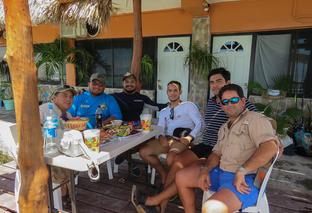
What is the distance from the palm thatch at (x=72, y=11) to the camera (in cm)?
321

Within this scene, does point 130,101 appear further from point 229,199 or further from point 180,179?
point 229,199

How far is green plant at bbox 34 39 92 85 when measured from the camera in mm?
5855

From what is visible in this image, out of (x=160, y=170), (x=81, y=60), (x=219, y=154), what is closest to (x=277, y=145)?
(x=219, y=154)

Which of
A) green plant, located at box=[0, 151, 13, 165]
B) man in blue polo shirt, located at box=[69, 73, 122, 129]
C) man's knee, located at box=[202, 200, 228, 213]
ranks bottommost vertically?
green plant, located at box=[0, 151, 13, 165]

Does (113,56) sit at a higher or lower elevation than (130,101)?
higher

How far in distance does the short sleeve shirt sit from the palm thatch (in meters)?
2.43

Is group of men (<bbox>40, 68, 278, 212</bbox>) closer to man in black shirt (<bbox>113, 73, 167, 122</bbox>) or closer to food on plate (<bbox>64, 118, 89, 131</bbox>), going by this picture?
man in black shirt (<bbox>113, 73, 167, 122</bbox>)

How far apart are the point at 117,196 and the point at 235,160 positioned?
4.17 ft

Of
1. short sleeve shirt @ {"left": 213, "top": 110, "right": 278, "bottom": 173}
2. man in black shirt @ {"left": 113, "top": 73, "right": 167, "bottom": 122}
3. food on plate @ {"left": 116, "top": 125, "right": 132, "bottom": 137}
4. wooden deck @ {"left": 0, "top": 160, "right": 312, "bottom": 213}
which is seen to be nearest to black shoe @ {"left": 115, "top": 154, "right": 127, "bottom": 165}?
wooden deck @ {"left": 0, "top": 160, "right": 312, "bottom": 213}

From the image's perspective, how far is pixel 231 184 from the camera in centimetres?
151

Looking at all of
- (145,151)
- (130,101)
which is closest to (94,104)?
(130,101)

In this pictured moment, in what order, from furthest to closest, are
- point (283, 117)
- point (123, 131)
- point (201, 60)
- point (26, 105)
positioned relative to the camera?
point (201, 60) < point (283, 117) < point (123, 131) < point (26, 105)

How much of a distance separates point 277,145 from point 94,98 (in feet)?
6.23

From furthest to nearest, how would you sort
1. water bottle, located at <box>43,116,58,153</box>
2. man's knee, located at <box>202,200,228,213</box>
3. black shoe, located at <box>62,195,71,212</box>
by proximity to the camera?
black shoe, located at <box>62,195,71,212</box>
water bottle, located at <box>43,116,58,153</box>
man's knee, located at <box>202,200,228,213</box>
